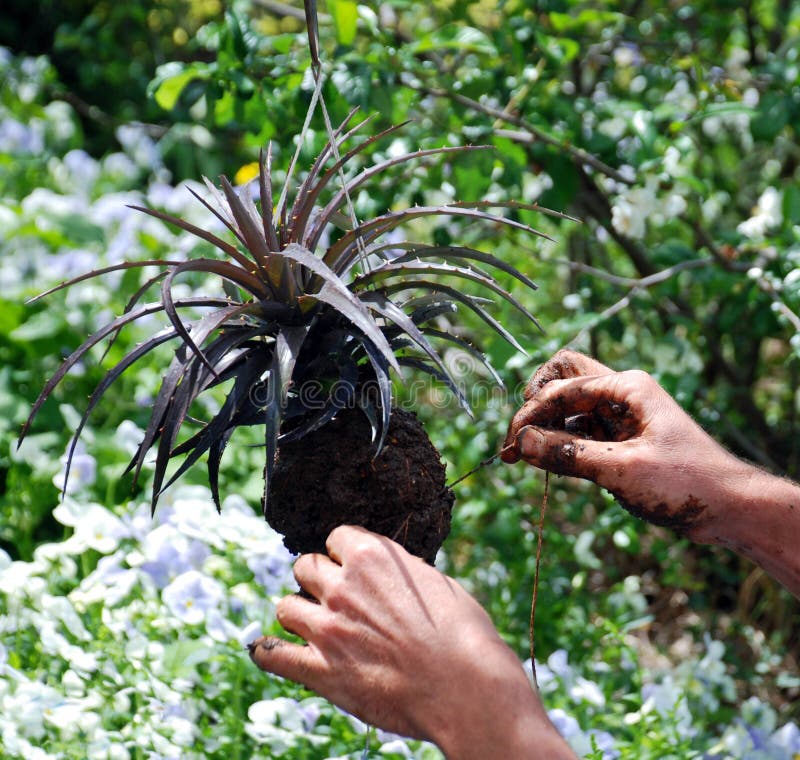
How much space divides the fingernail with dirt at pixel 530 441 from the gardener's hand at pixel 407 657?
0.26 meters

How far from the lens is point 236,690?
204 centimetres

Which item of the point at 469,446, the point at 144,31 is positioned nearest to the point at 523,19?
the point at 469,446

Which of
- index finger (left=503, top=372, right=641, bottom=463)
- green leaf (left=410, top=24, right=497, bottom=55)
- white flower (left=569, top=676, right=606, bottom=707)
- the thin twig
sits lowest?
white flower (left=569, top=676, right=606, bottom=707)

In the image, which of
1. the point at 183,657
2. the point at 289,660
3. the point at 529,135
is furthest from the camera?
the point at 529,135

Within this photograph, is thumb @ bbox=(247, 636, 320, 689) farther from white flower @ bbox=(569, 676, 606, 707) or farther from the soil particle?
white flower @ bbox=(569, 676, 606, 707)

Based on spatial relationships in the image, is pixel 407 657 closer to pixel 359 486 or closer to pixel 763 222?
pixel 359 486

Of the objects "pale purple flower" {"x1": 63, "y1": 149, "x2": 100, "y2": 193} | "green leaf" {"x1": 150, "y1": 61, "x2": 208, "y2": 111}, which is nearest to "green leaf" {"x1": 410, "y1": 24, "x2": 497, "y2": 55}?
"green leaf" {"x1": 150, "y1": 61, "x2": 208, "y2": 111}

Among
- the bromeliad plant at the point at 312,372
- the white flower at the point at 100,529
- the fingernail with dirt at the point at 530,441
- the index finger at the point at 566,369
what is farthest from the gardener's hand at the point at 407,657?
the white flower at the point at 100,529

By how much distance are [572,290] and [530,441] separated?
7.84ft

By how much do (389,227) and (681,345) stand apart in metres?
1.63

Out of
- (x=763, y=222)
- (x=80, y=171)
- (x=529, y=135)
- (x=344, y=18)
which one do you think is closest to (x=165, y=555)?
(x=344, y=18)

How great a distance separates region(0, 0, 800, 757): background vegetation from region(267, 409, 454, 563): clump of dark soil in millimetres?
663

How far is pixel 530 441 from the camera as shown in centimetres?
150

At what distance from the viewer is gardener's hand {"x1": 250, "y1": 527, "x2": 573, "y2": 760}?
1256mm
